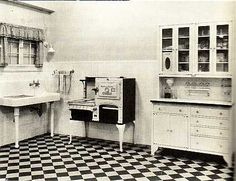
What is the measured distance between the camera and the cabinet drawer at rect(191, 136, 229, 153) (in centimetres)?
526

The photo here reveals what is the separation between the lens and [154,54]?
641cm

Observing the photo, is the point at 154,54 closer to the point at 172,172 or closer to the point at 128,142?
the point at 128,142

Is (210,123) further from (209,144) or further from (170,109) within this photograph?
(170,109)

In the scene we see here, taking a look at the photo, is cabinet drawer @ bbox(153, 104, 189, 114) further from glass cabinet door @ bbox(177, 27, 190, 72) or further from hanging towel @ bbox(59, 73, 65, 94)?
hanging towel @ bbox(59, 73, 65, 94)

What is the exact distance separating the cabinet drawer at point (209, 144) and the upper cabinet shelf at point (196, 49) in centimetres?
116

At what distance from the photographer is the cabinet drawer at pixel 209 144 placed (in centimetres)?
526

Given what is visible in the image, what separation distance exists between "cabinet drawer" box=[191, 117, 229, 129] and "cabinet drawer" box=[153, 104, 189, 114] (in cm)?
21

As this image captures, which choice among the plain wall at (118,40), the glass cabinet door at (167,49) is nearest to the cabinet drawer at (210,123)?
the glass cabinet door at (167,49)

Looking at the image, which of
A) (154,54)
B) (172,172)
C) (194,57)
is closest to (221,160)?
(172,172)

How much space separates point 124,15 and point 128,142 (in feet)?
8.99

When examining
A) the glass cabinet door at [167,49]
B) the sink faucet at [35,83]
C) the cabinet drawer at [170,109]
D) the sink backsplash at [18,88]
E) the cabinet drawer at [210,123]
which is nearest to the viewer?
the cabinet drawer at [210,123]

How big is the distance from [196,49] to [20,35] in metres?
Result: 3.76

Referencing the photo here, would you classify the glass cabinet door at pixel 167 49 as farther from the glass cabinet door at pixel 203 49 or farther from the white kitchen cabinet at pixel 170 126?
the white kitchen cabinet at pixel 170 126

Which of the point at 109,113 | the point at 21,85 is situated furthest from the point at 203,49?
the point at 21,85
